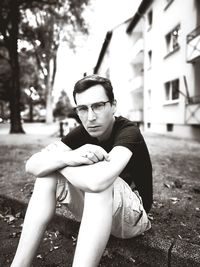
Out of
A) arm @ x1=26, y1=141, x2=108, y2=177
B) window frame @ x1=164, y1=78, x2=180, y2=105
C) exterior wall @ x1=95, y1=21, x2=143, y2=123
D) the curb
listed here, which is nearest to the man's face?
arm @ x1=26, y1=141, x2=108, y2=177

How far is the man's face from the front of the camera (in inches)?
84.3

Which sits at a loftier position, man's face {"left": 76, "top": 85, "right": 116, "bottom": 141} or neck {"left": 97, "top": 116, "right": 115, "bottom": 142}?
man's face {"left": 76, "top": 85, "right": 116, "bottom": 141}

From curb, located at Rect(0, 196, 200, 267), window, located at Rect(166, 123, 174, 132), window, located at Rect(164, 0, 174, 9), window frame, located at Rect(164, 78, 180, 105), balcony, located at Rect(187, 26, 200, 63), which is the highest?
window, located at Rect(164, 0, 174, 9)

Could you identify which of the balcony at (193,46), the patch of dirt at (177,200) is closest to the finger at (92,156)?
the patch of dirt at (177,200)

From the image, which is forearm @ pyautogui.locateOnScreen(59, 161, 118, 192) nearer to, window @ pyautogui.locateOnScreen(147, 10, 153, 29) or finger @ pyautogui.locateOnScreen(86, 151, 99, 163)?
finger @ pyautogui.locateOnScreen(86, 151, 99, 163)

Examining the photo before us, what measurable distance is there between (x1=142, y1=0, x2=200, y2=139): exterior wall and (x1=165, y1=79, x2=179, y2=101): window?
0.18m

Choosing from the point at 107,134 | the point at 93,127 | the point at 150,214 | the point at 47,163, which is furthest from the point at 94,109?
the point at 150,214

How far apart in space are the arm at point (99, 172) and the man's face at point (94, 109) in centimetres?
32

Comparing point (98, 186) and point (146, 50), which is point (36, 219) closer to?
point (98, 186)

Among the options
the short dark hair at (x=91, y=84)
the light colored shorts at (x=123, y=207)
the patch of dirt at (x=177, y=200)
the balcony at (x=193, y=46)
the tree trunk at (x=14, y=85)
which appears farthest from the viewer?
the tree trunk at (x=14, y=85)

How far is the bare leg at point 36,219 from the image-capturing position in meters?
1.79

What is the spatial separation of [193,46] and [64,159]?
10.5m

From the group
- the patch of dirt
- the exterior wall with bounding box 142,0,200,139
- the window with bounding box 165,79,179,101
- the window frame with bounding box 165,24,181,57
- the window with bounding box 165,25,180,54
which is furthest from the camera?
the window with bounding box 165,79,179,101

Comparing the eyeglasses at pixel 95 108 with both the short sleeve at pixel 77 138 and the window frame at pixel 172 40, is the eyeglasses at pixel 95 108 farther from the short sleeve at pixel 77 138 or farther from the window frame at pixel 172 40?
the window frame at pixel 172 40
